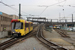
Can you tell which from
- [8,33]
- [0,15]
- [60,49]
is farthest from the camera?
[0,15]

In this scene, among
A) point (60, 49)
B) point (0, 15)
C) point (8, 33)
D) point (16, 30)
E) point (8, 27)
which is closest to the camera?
point (60, 49)

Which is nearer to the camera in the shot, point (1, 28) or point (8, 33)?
point (8, 33)

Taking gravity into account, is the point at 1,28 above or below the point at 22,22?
below

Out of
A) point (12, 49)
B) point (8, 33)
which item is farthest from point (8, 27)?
point (12, 49)

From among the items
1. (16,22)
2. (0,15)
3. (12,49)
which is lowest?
(12,49)

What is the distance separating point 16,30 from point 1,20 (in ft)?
45.2

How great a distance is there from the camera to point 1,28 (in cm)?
2897

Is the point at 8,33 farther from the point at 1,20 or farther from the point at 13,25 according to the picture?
the point at 1,20

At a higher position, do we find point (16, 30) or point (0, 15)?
point (0, 15)

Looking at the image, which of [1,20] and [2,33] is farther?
[1,20]

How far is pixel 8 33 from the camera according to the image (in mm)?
20609

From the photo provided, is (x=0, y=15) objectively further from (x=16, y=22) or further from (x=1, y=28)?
(x=16, y=22)

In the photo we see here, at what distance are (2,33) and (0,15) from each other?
11875 mm

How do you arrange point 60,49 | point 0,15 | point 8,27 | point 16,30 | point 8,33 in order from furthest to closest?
point 8,27 < point 0,15 < point 8,33 < point 16,30 < point 60,49
